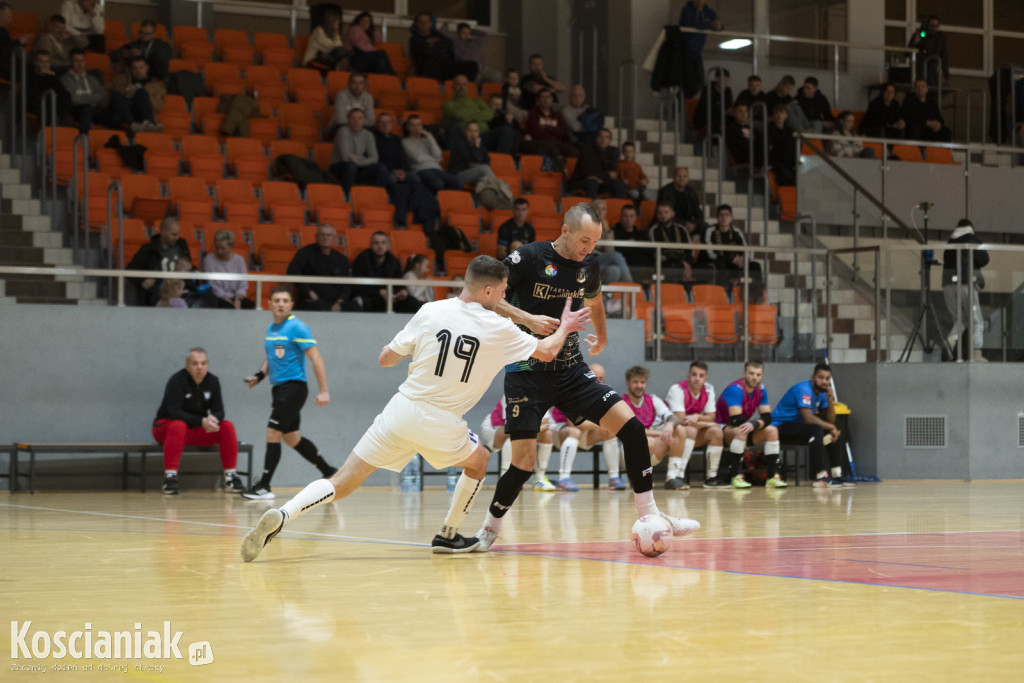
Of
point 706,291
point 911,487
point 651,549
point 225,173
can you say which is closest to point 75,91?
point 225,173

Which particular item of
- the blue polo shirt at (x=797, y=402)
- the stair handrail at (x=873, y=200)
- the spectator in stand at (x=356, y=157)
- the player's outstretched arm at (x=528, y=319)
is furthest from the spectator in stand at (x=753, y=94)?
the player's outstretched arm at (x=528, y=319)

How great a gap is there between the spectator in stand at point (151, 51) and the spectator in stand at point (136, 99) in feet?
1.28

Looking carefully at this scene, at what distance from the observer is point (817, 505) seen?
10867 millimetres

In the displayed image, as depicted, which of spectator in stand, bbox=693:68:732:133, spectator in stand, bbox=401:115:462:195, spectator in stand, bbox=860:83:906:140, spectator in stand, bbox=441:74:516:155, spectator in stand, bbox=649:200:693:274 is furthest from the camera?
spectator in stand, bbox=860:83:906:140

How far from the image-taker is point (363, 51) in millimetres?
19094

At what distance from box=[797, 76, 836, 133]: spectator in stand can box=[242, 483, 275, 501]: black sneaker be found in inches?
492

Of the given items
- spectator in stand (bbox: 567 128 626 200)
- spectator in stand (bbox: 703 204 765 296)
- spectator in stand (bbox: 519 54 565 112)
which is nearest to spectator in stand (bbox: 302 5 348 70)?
spectator in stand (bbox: 519 54 565 112)

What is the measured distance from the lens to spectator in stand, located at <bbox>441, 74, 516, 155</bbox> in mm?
18391

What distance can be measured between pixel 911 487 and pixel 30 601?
1086cm

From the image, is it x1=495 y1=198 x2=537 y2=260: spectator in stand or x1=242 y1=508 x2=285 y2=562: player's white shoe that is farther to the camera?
x1=495 y1=198 x2=537 y2=260: spectator in stand

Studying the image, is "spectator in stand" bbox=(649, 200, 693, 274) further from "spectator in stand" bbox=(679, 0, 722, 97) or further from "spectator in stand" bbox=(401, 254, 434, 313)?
"spectator in stand" bbox=(679, 0, 722, 97)

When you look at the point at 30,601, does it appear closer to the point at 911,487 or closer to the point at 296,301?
the point at 296,301

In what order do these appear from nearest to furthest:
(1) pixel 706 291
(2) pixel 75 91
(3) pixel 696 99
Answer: (1) pixel 706 291 → (2) pixel 75 91 → (3) pixel 696 99

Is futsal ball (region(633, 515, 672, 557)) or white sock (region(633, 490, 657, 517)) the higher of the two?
white sock (region(633, 490, 657, 517))
